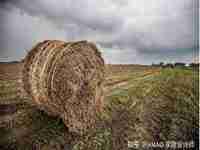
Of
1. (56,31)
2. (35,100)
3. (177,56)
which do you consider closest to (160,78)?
(177,56)

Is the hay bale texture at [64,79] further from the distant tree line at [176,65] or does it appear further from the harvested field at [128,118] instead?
the distant tree line at [176,65]

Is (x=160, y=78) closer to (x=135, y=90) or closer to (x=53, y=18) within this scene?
(x=135, y=90)

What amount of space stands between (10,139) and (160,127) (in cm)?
162

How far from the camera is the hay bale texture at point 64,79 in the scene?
2.98 m

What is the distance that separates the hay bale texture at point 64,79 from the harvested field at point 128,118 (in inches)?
5.6

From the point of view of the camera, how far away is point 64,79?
3.02 m

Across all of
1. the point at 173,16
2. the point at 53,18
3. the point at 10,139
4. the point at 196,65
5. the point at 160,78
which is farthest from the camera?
the point at 160,78

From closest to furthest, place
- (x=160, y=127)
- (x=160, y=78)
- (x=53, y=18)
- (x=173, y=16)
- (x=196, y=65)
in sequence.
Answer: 1. (x=53, y=18)
2. (x=160, y=127)
3. (x=173, y=16)
4. (x=196, y=65)
5. (x=160, y=78)

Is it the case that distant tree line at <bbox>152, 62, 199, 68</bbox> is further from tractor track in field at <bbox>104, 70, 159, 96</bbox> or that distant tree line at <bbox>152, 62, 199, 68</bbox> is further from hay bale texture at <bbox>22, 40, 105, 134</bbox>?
hay bale texture at <bbox>22, 40, 105, 134</bbox>

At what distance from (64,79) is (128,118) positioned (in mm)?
1015

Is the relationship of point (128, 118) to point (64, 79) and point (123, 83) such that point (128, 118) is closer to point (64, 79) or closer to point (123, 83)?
point (123, 83)

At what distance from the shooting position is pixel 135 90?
422 cm

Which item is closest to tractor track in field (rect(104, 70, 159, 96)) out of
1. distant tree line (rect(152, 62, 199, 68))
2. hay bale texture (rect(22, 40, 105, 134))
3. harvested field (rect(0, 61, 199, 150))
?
harvested field (rect(0, 61, 199, 150))

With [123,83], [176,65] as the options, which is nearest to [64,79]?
[123,83]
